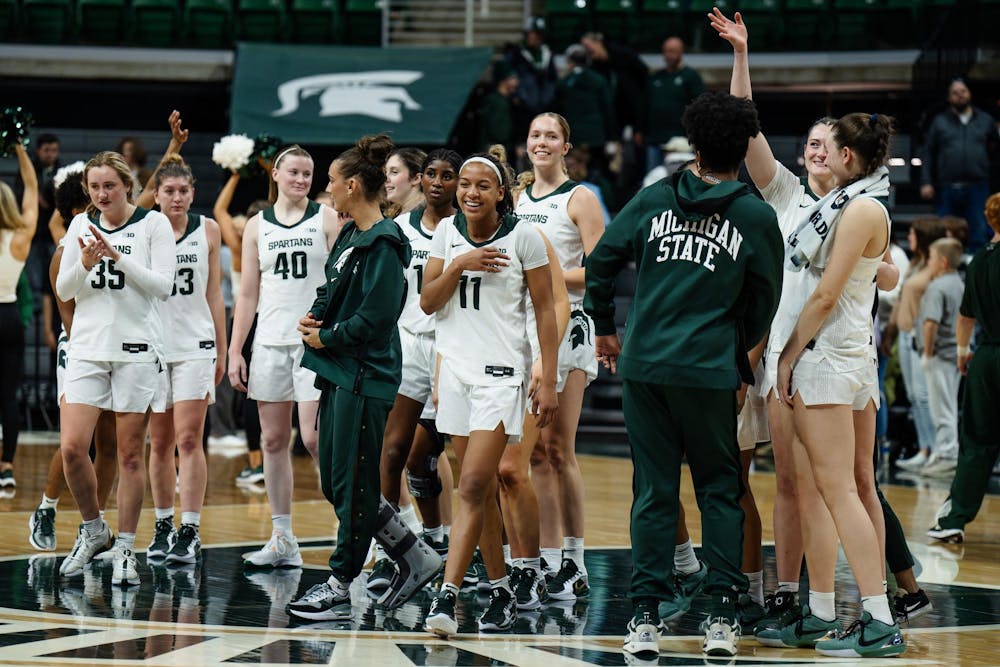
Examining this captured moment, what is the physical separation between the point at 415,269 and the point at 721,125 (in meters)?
2.07

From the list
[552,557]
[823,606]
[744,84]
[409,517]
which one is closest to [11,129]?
[409,517]

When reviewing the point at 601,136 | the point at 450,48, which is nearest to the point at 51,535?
the point at 601,136

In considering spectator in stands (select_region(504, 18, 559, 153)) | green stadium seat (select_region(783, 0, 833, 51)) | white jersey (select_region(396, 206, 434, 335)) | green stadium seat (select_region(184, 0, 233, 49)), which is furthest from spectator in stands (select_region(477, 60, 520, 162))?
white jersey (select_region(396, 206, 434, 335))

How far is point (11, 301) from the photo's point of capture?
9.46m

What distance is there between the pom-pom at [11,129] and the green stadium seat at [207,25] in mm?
9938

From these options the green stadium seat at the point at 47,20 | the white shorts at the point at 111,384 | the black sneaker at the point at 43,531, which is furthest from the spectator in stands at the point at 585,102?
the white shorts at the point at 111,384

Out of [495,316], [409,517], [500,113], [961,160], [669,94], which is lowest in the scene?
[409,517]

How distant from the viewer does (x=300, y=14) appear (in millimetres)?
18531

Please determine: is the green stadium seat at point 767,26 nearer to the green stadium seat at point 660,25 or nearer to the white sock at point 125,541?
the green stadium seat at point 660,25

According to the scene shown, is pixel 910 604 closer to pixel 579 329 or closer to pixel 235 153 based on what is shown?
pixel 579 329

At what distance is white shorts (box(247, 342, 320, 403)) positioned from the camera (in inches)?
269

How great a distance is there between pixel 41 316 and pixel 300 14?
19.4 feet

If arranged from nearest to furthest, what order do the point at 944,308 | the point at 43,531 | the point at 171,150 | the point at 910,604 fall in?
the point at 910,604
the point at 43,531
the point at 171,150
the point at 944,308

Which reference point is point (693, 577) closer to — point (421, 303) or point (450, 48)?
point (421, 303)
